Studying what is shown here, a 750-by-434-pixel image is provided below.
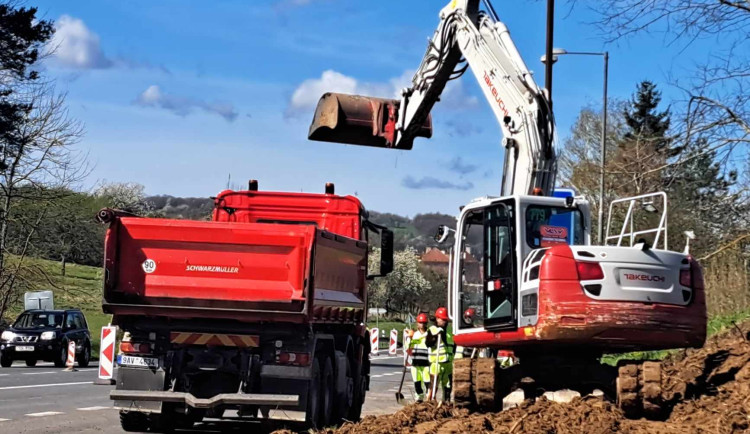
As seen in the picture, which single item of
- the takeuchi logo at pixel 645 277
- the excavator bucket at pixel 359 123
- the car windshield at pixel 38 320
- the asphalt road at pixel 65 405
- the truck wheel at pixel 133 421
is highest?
the excavator bucket at pixel 359 123

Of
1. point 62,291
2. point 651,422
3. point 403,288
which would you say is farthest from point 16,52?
point 403,288

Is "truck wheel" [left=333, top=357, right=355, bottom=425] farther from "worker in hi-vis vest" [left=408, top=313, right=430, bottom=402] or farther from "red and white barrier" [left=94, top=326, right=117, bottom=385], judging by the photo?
"red and white barrier" [left=94, top=326, right=117, bottom=385]

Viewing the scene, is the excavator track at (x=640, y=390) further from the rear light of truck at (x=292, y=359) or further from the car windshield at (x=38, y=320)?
the car windshield at (x=38, y=320)

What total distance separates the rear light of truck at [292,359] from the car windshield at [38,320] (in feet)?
68.4

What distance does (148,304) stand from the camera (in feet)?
43.7

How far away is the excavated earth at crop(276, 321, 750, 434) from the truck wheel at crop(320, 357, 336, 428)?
6.68 ft

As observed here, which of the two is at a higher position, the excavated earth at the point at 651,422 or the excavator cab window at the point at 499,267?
the excavator cab window at the point at 499,267

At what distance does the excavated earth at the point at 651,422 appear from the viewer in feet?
34.2

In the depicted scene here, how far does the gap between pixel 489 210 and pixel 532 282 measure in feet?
4.48

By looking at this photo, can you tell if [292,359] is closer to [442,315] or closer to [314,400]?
[314,400]

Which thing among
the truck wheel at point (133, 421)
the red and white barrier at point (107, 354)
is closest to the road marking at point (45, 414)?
the truck wheel at point (133, 421)

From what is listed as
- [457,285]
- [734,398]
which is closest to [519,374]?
[457,285]

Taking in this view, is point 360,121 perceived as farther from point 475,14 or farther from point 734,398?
point 734,398

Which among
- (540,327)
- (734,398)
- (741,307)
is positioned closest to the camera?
(734,398)
